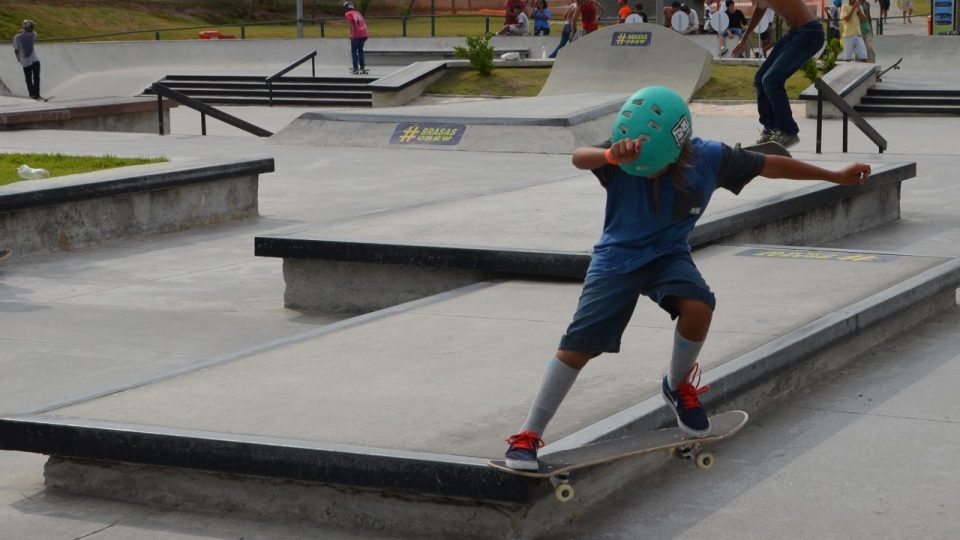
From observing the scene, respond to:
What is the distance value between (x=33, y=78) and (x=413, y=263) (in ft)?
90.0

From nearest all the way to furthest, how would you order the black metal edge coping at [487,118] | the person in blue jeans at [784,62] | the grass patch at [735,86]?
the person in blue jeans at [784,62]
the black metal edge coping at [487,118]
the grass patch at [735,86]

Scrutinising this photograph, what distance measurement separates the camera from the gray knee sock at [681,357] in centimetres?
473

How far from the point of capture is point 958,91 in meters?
24.5

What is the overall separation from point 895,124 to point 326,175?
10967 millimetres

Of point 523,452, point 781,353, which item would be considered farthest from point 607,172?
point 781,353

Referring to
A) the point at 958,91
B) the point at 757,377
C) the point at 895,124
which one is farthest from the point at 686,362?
the point at 958,91

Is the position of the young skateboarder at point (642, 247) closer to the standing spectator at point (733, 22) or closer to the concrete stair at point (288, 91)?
the concrete stair at point (288, 91)

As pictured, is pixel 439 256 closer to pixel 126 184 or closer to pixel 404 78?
pixel 126 184

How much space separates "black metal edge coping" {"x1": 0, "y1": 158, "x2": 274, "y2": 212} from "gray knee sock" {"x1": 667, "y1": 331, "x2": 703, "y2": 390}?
283 inches

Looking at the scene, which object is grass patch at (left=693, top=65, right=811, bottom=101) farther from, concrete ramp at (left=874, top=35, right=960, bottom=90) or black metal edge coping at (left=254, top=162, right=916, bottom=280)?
black metal edge coping at (left=254, top=162, right=916, bottom=280)

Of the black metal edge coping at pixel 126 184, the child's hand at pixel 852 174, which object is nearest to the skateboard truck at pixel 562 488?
the child's hand at pixel 852 174

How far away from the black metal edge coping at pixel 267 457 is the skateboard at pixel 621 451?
104 mm

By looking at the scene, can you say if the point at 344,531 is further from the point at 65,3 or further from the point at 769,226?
the point at 65,3

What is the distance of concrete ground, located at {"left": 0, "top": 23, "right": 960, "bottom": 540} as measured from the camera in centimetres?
476
